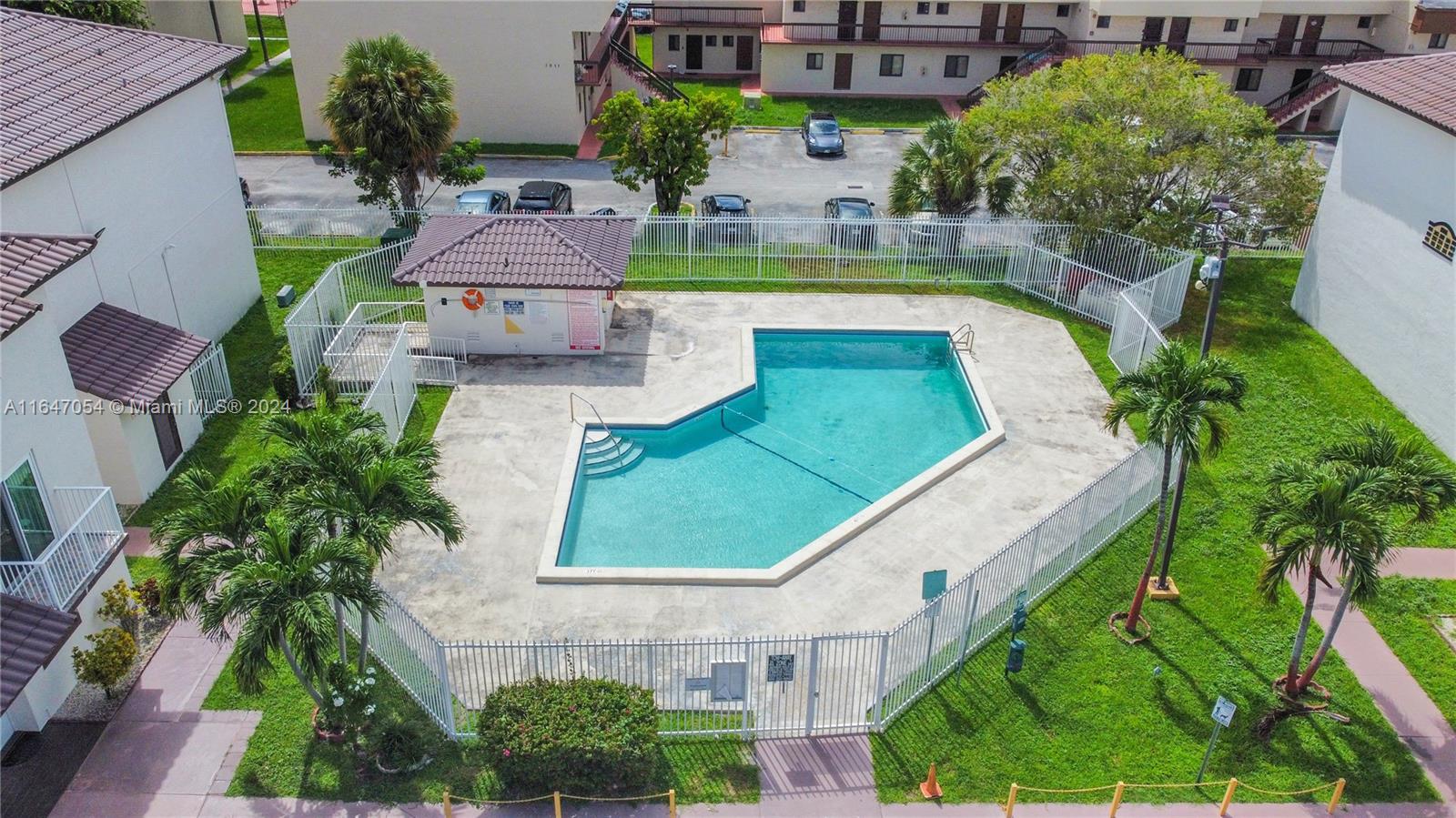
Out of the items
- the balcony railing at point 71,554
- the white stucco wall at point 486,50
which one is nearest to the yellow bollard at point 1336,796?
the balcony railing at point 71,554

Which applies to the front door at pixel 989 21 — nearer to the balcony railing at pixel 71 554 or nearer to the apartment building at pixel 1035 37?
the apartment building at pixel 1035 37

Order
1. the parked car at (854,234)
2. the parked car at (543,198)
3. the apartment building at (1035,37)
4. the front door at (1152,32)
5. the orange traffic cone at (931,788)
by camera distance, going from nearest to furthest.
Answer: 1. the orange traffic cone at (931,788)
2. the parked car at (854,234)
3. the parked car at (543,198)
4. the apartment building at (1035,37)
5. the front door at (1152,32)

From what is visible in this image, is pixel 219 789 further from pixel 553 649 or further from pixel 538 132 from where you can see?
pixel 538 132

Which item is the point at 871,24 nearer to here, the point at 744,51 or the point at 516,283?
the point at 744,51

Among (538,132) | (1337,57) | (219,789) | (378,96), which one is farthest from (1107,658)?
(1337,57)

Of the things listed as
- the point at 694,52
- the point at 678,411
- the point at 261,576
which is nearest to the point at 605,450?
the point at 678,411
